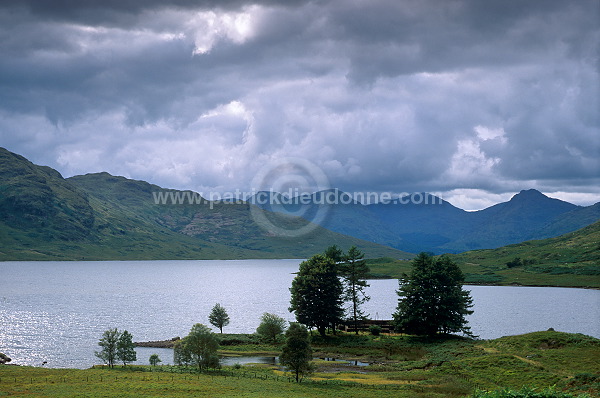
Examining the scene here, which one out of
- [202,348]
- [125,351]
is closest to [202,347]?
[202,348]

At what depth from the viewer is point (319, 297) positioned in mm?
113062

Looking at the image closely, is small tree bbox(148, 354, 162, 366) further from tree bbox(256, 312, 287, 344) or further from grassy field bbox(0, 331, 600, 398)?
tree bbox(256, 312, 287, 344)

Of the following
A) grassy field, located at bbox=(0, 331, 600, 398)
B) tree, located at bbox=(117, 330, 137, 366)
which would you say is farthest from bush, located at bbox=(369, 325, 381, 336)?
tree, located at bbox=(117, 330, 137, 366)

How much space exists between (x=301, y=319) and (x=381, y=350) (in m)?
21.2

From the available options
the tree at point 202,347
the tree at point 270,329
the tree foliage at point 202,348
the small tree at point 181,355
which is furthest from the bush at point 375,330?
the small tree at point 181,355

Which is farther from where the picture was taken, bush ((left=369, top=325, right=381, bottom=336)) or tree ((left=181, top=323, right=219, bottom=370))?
bush ((left=369, top=325, right=381, bottom=336))

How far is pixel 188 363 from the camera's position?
94938mm

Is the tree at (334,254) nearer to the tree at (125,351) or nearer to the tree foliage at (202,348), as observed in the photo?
the tree foliage at (202,348)

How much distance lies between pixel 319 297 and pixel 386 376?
3682 cm

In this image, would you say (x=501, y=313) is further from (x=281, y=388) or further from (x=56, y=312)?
(x=56, y=312)

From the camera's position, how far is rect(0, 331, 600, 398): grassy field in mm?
60156

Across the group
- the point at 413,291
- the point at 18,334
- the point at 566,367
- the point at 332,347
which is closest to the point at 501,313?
the point at 413,291

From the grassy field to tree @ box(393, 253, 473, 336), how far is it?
28.2ft

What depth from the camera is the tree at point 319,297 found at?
369 ft
